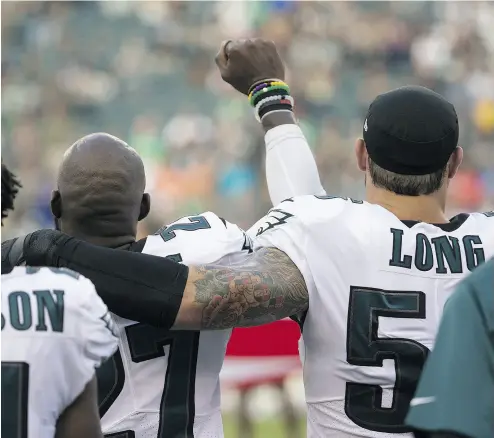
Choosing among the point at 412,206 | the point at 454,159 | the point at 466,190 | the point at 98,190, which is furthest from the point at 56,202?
the point at 466,190

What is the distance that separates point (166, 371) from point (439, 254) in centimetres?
78

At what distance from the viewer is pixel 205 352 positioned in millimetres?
2436

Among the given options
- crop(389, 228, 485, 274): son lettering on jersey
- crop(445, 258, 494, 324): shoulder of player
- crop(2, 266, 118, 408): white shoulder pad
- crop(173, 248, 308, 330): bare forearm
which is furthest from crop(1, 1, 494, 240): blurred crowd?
crop(445, 258, 494, 324): shoulder of player

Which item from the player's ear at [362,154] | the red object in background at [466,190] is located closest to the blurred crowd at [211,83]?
the red object in background at [466,190]

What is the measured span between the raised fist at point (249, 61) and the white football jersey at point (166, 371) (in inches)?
31.5

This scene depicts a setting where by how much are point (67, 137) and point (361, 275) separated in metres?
9.85

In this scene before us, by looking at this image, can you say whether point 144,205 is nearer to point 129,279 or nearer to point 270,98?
point 129,279

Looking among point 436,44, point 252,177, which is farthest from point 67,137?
point 436,44

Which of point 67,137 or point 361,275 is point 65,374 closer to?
point 361,275

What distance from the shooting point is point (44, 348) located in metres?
1.80

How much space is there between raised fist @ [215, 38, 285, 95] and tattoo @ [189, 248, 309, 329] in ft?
3.02

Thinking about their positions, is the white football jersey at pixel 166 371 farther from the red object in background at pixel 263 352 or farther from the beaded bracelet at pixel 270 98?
the red object in background at pixel 263 352

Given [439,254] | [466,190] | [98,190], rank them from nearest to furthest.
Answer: [98,190]
[439,254]
[466,190]

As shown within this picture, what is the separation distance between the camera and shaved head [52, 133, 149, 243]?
2332 millimetres
